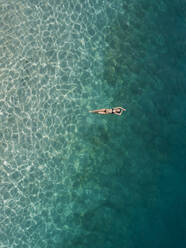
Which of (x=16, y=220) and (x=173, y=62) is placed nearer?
(x=16, y=220)

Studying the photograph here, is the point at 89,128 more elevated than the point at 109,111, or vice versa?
the point at 109,111

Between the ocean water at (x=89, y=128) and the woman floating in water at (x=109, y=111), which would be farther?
the woman floating in water at (x=109, y=111)

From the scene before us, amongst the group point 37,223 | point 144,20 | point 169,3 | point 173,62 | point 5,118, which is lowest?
point 37,223

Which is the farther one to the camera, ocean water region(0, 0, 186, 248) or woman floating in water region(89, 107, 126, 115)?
woman floating in water region(89, 107, 126, 115)

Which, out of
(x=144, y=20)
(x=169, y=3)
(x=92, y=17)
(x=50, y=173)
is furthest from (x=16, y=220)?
(x=169, y=3)

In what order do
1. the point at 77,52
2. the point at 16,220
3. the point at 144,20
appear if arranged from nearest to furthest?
the point at 16,220 → the point at 77,52 → the point at 144,20

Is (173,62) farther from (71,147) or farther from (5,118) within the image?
(5,118)

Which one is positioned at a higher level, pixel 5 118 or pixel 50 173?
pixel 5 118

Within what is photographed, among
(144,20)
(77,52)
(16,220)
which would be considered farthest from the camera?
(144,20)
